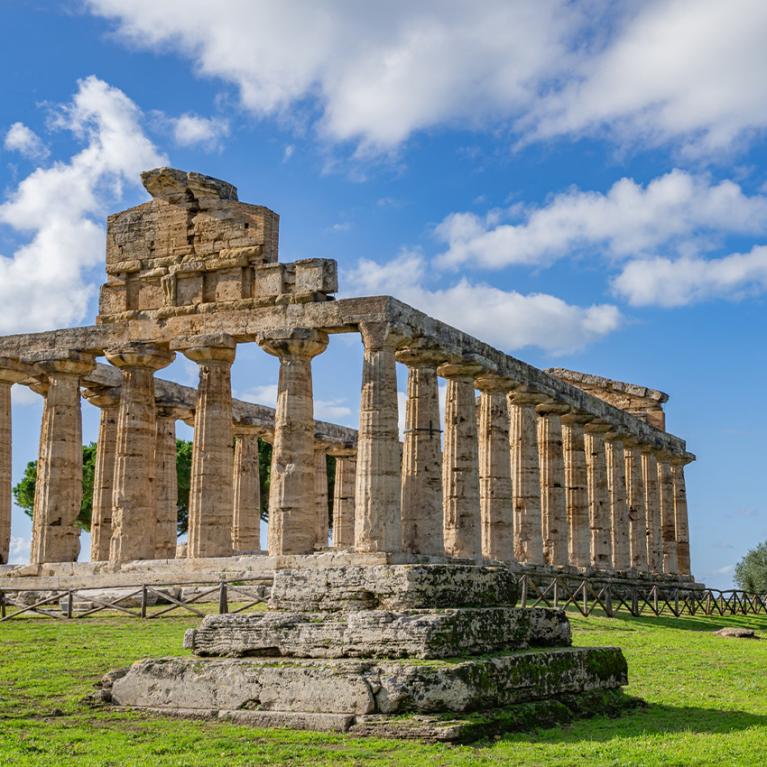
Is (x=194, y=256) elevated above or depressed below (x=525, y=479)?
above

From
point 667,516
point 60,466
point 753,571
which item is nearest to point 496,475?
point 60,466

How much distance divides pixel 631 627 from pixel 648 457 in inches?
1151

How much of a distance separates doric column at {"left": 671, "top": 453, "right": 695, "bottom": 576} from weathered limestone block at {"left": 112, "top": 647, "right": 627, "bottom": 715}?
148 feet

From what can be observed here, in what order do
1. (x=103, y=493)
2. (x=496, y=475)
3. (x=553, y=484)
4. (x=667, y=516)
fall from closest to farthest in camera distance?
(x=103, y=493) → (x=496, y=475) → (x=553, y=484) → (x=667, y=516)

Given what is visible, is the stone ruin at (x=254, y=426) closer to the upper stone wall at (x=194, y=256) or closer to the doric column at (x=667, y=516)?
the upper stone wall at (x=194, y=256)

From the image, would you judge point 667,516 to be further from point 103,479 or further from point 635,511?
point 103,479

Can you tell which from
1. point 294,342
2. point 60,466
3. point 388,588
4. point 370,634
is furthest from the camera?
point 60,466

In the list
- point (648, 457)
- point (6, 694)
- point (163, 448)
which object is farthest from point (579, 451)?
point (6, 694)

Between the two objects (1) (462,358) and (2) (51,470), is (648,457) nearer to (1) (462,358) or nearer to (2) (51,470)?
(1) (462,358)

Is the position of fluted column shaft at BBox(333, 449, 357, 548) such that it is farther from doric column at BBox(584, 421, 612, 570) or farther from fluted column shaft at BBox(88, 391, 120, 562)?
fluted column shaft at BBox(88, 391, 120, 562)

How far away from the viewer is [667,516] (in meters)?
56.6

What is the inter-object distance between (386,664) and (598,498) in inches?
1468

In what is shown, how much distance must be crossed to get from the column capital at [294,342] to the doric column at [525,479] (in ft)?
36.8

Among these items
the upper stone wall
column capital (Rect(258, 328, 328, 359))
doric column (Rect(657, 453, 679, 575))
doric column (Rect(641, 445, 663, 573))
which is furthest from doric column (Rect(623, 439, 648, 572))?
the upper stone wall
